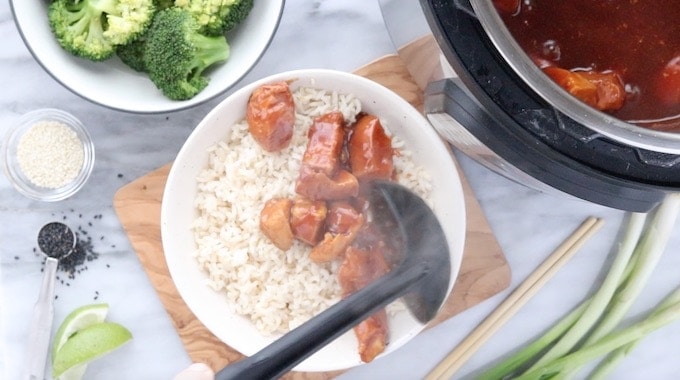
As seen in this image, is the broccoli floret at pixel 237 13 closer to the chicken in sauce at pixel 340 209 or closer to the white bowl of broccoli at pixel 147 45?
the white bowl of broccoli at pixel 147 45

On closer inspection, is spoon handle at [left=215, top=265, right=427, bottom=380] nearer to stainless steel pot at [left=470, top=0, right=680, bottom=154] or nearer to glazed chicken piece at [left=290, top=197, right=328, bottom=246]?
glazed chicken piece at [left=290, top=197, right=328, bottom=246]

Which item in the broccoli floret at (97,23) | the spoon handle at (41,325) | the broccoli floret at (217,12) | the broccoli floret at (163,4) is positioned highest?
the broccoli floret at (217,12)

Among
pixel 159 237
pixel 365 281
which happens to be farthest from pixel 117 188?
pixel 365 281

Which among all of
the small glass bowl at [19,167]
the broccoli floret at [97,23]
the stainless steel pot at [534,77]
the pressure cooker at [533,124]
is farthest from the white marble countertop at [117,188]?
the stainless steel pot at [534,77]

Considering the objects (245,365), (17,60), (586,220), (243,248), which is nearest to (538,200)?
(586,220)

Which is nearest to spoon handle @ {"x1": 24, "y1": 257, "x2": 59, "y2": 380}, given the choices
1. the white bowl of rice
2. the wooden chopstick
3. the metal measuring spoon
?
the metal measuring spoon

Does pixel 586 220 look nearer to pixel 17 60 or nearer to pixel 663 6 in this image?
pixel 663 6
